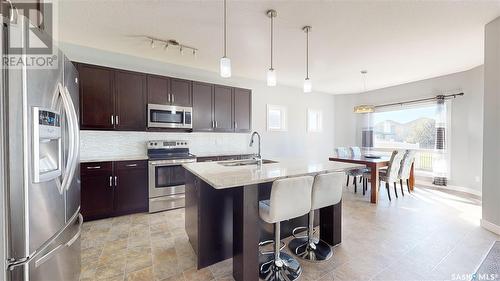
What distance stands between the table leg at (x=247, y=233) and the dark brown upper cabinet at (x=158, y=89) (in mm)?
2633

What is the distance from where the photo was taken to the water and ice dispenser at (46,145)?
1085 mm

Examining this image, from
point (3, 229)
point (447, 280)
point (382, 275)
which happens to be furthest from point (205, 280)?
point (447, 280)

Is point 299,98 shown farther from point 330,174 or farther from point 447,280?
point 447,280

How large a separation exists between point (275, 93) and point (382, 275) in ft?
14.8

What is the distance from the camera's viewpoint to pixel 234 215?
180cm

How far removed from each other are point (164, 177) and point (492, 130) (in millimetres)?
4636

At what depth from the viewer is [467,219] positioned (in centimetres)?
300

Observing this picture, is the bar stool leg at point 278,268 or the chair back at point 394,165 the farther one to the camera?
the chair back at point 394,165

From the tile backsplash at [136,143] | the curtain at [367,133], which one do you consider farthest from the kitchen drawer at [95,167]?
the curtain at [367,133]

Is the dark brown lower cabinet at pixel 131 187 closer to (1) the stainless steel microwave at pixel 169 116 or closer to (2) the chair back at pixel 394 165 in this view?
(1) the stainless steel microwave at pixel 169 116

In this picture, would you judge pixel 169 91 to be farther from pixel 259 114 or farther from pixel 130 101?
pixel 259 114

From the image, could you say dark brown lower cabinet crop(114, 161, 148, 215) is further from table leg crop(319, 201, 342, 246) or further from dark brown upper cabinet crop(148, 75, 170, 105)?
table leg crop(319, 201, 342, 246)

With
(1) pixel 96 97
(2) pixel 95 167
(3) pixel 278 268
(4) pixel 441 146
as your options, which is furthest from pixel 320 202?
(4) pixel 441 146

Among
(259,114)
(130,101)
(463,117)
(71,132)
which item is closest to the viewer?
(71,132)
